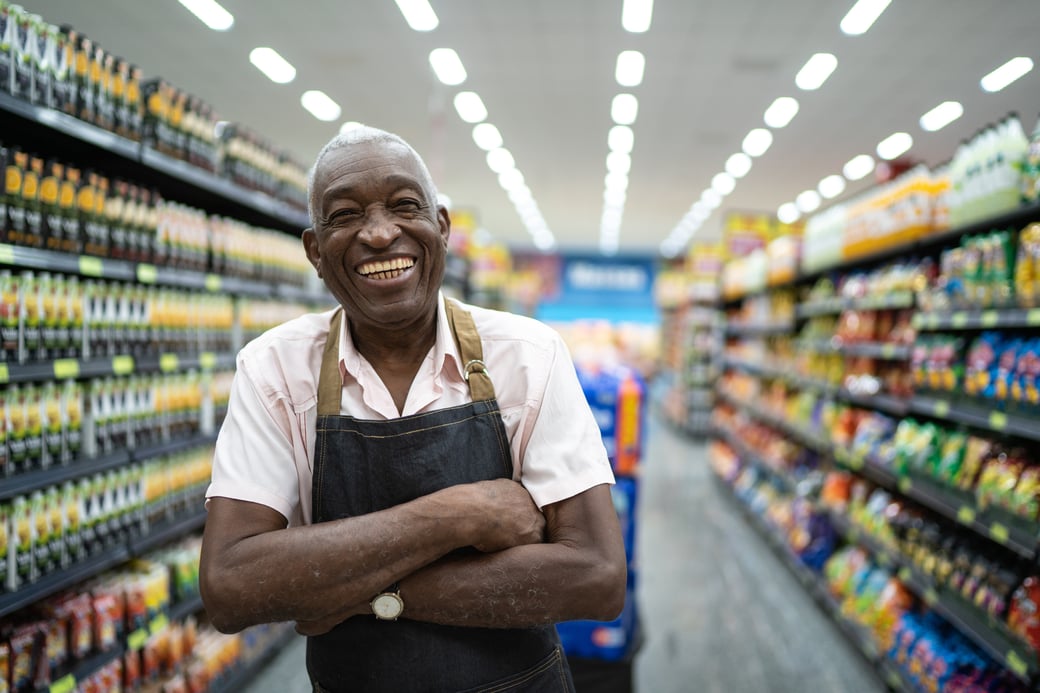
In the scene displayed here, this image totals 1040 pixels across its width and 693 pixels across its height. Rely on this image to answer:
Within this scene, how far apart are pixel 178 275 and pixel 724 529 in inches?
211

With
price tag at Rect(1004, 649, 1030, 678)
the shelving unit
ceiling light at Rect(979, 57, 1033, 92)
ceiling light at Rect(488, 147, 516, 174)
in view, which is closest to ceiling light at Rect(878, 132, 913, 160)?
the shelving unit

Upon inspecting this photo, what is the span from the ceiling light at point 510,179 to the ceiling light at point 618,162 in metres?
1.48

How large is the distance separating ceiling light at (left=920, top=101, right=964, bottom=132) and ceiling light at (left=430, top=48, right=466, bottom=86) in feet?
11.7

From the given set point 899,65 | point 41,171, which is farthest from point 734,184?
point 41,171

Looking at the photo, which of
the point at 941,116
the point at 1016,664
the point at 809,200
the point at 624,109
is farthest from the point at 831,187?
the point at 1016,664

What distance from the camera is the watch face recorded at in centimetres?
115

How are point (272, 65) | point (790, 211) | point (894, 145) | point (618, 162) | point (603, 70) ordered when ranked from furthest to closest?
point (618, 162)
point (790, 211)
point (603, 70)
point (272, 65)
point (894, 145)

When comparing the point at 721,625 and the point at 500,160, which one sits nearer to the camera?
the point at 721,625

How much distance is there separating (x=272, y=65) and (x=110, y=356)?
2630 millimetres

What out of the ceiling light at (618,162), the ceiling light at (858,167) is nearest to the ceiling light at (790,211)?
the ceiling light at (618,162)

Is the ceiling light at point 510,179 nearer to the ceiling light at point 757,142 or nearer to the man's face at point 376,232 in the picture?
the ceiling light at point 757,142

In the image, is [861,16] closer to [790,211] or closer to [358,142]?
[358,142]

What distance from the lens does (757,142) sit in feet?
22.8

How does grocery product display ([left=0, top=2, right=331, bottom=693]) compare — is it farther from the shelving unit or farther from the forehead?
the shelving unit
